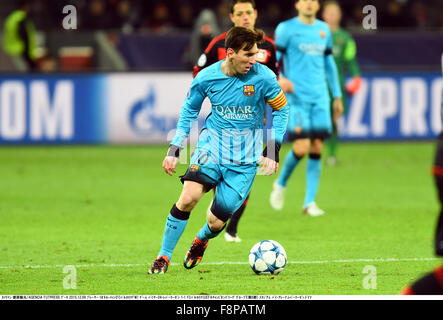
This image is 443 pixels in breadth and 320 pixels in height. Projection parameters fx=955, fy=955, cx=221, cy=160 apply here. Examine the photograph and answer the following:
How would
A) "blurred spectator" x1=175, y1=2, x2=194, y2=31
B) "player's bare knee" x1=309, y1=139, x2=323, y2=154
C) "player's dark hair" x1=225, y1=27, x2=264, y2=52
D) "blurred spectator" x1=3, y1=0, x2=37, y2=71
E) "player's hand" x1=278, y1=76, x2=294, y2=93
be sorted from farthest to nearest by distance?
1. "blurred spectator" x1=175, y1=2, x2=194, y2=31
2. "blurred spectator" x1=3, y1=0, x2=37, y2=71
3. "player's bare knee" x1=309, y1=139, x2=323, y2=154
4. "player's hand" x1=278, y1=76, x2=294, y2=93
5. "player's dark hair" x1=225, y1=27, x2=264, y2=52

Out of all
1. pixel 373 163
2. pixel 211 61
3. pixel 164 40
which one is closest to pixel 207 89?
pixel 211 61

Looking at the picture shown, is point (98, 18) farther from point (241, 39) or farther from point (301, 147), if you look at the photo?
point (241, 39)

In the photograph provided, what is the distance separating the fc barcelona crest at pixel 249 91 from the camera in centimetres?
724

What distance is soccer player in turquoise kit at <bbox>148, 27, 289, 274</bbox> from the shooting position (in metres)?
7.23

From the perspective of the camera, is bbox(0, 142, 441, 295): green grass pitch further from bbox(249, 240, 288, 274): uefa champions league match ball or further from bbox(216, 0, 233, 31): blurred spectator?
bbox(216, 0, 233, 31): blurred spectator

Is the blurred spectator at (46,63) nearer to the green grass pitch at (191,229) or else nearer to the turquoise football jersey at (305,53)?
the green grass pitch at (191,229)

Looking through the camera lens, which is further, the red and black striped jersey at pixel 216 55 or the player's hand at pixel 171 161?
the red and black striped jersey at pixel 216 55

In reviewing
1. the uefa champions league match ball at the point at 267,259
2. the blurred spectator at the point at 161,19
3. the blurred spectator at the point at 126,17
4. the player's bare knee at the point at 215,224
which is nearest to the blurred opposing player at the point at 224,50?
the player's bare knee at the point at 215,224

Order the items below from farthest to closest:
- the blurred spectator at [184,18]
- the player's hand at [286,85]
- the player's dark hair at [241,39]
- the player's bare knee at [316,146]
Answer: the blurred spectator at [184,18], the player's bare knee at [316,146], the player's hand at [286,85], the player's dark hair at [241,39]

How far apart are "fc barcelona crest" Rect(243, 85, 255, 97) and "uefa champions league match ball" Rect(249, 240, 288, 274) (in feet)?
3.94

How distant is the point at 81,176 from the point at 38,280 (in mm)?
7368

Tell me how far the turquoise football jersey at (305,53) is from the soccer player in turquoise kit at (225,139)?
336 centimetres

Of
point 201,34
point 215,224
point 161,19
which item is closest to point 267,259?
point 215,224

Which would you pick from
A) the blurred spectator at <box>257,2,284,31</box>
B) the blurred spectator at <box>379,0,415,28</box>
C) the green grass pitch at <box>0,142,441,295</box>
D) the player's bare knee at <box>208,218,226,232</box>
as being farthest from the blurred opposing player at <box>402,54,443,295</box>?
the blurred spectator at <box>379,0,415,28</box>
